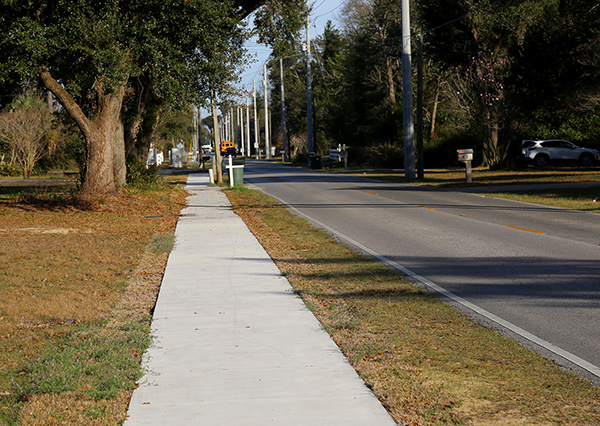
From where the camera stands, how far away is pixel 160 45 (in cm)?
1847

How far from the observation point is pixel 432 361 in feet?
18.2

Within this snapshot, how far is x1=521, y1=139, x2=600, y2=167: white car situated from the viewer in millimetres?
37844

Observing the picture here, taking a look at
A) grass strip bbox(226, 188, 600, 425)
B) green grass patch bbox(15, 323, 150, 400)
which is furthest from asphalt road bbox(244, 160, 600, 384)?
green grass patch bbox(15, 323, 150, 400)

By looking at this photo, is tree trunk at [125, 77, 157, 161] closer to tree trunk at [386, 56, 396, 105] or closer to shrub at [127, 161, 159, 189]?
shrub at [127, 161, 159, 189]

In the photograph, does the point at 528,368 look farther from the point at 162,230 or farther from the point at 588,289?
the point at 162,230

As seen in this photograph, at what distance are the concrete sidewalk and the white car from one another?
32314 mm

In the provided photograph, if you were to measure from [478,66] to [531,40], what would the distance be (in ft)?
16.7

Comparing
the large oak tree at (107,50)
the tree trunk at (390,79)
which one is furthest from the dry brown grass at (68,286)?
the tree trunk at (390,79)

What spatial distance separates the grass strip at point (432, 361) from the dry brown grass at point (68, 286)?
2052mm

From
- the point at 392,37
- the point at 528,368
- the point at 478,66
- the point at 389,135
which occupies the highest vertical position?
the point at 392,37

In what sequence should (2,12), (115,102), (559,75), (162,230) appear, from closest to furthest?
(162,230) → (2,12) → (115,102) → (559,75)

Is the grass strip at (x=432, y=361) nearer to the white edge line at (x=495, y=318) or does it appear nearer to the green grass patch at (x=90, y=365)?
the white edge line at (x=495, y=318)

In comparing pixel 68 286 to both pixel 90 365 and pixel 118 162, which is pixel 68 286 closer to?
pixel 90 365

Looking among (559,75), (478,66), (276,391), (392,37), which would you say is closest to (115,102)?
(276,391)
